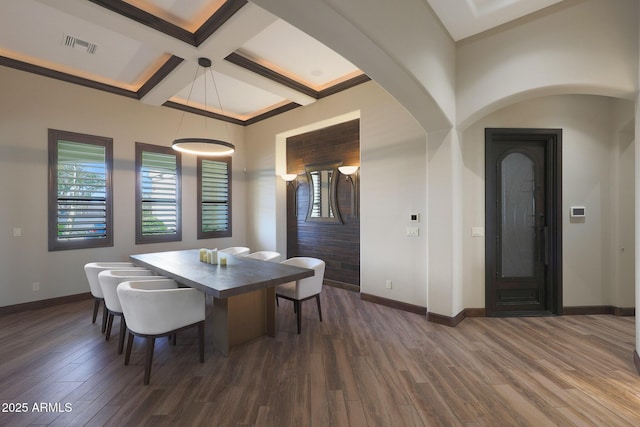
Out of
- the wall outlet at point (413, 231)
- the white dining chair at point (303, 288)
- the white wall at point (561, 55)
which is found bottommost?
the white dining chair at point (303, 288)

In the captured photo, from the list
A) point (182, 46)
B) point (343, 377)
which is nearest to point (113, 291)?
point (343, 377)

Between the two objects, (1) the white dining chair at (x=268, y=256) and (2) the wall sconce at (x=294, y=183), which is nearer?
(1) the white dining chair at (x=268, y=256)

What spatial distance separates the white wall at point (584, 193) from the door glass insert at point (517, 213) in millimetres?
354

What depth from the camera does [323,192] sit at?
5.26m

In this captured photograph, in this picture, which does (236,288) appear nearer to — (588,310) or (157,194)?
(157,194)

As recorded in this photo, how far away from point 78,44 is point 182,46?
1454 millimetres

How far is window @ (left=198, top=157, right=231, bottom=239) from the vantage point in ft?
19.0

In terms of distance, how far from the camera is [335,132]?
16.8 feet

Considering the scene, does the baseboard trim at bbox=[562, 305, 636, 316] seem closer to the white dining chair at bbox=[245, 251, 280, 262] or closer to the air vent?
the white dining chair at bbox=[245, 251, 280, 262]

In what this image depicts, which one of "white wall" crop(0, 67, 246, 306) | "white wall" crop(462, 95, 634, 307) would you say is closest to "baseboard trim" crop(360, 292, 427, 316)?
"white wall" crop(462, 95, 634, 307)

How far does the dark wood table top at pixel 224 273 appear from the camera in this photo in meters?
2.44

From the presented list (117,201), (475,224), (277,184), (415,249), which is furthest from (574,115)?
(117,201)

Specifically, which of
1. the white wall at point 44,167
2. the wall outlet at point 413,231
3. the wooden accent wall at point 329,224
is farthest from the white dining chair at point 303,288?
the white wall at point 44,167

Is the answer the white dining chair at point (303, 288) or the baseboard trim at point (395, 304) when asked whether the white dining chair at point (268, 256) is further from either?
the baseboard trim at point (395, 304)
